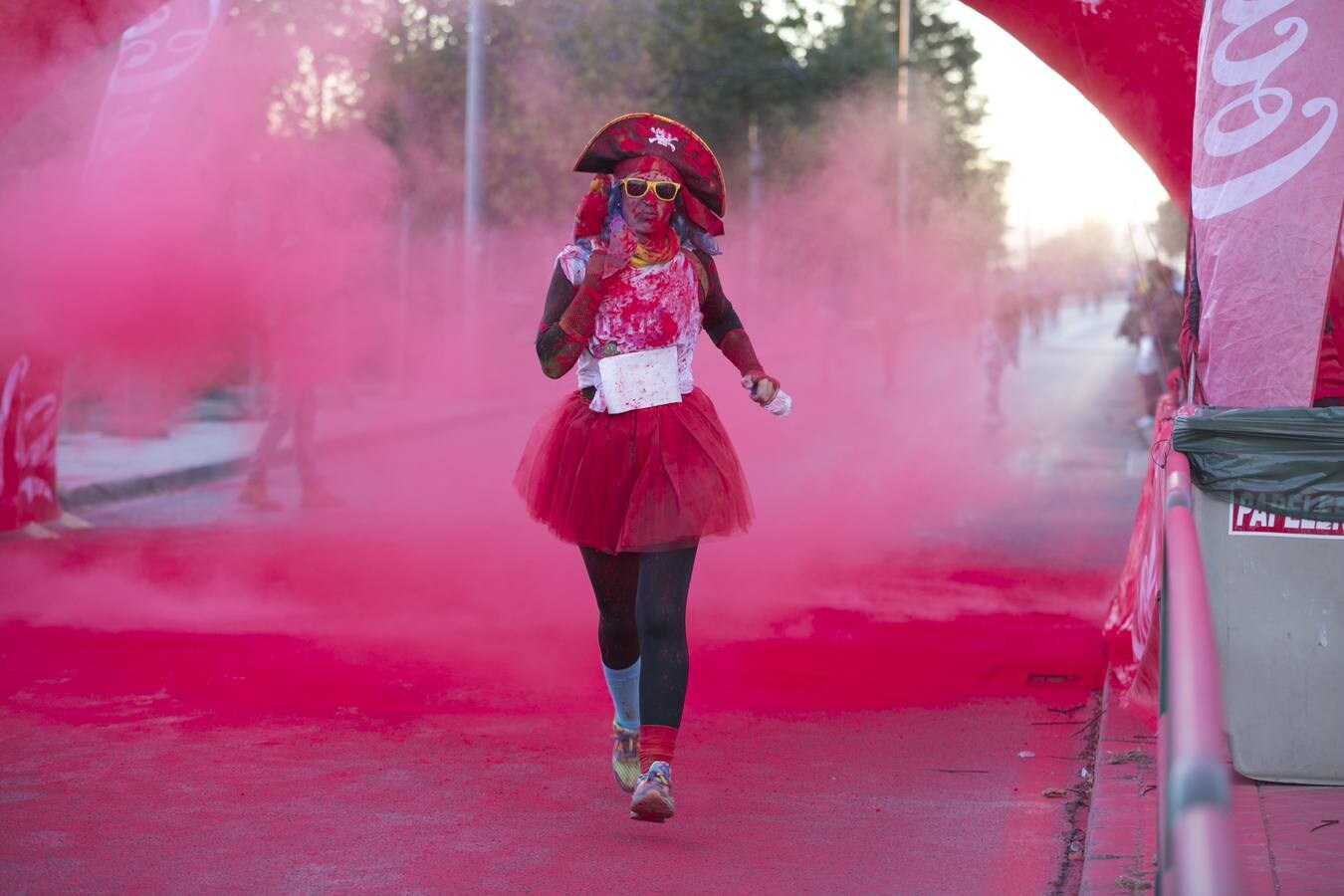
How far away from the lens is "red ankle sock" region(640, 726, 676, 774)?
4.27m

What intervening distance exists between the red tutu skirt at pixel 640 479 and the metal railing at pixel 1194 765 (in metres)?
1.78

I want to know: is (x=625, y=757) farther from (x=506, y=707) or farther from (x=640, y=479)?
(x=506, y=707)

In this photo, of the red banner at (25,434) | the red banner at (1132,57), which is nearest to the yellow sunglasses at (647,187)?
the red banner at (1132,57)

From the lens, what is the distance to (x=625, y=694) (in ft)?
15.0

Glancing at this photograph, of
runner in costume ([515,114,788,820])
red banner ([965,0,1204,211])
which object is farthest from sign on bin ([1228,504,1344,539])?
red banner ([965,0,1204,211])

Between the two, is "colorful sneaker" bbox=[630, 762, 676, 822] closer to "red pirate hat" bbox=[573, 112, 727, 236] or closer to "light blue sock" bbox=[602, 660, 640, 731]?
"light blue sock" bbox=[602, 660, 640, 731]

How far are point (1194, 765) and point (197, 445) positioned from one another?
13.7 metres

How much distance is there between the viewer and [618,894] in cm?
382

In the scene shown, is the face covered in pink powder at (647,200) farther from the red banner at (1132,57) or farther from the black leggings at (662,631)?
the red banner at (1132,57)

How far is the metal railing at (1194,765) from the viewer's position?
63.8 inches

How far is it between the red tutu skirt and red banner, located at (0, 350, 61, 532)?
515cm

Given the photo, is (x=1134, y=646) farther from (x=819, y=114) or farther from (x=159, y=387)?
(x=819, y=114)

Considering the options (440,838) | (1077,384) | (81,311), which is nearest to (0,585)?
(81,311)

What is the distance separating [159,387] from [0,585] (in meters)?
7.92
